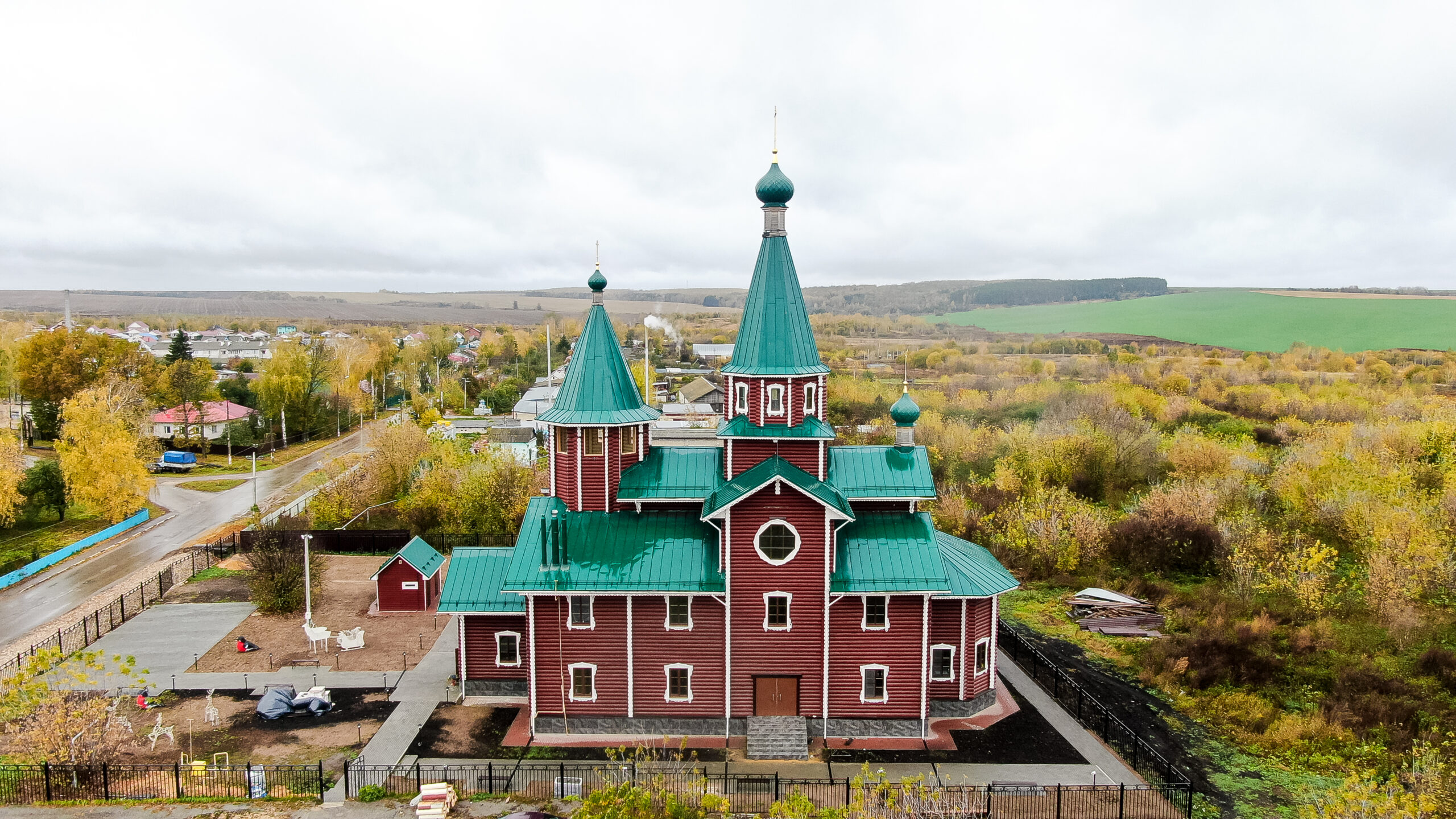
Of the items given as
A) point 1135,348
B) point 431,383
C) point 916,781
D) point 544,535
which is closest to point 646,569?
point 544,535

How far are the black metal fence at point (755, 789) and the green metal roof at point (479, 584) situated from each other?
408 cm

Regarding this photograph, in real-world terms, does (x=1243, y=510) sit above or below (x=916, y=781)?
above

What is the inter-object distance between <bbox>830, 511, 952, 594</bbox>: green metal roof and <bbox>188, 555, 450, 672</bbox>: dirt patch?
44.7 ft

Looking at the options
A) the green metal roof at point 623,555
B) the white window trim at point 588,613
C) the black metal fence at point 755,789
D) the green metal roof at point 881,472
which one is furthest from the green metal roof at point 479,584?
the green metal roof at point 881,472

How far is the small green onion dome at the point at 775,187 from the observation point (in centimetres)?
2044

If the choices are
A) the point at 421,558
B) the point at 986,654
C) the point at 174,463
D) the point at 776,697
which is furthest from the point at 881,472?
the point at 174,463

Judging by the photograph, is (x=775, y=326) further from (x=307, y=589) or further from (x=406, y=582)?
(x=307, y=589)

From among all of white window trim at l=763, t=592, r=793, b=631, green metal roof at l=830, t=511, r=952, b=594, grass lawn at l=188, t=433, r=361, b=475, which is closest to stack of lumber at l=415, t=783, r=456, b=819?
white window trim at l=763, t=592, r=793, b=631

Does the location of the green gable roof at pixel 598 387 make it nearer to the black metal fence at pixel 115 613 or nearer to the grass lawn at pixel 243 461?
the black metal fence at pixel 115 613

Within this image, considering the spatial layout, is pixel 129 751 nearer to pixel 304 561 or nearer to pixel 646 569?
pixel 304 561

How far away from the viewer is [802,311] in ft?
68.7

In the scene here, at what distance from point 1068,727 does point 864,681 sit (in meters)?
5.50

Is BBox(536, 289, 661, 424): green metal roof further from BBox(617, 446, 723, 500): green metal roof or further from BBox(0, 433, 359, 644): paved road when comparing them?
BBox(0, 433, 359, 644): paved road

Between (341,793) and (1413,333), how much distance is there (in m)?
101
